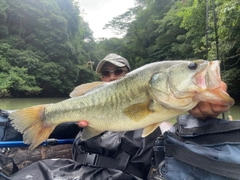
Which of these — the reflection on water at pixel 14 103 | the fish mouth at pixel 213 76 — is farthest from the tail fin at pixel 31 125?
the reflection on water at pixel 14 103

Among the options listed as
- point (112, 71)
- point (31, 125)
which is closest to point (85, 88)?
point (31, 125)

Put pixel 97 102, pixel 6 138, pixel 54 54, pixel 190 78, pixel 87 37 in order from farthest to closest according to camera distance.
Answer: pixel 87 37 < pixel 54 54 < pixel 6 138 < pixel 97 102 < pixel 190 78

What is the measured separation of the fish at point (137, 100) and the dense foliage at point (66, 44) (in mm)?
11144

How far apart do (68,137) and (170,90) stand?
163 centimetres

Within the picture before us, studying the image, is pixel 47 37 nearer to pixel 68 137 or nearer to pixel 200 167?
pixel 68 137

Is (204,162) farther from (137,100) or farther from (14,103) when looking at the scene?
(14,103)

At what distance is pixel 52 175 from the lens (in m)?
1.95

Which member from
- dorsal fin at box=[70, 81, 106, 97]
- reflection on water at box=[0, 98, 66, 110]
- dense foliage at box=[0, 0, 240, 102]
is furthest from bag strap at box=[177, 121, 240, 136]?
reflection on water at box=[0, 98, 66, 110]

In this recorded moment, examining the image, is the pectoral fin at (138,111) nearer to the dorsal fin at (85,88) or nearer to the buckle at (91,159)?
the dorsal fin at (85,88)

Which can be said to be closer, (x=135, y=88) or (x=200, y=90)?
(x=200, y=90)

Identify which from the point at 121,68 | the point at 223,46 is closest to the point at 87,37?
the point at 223,46

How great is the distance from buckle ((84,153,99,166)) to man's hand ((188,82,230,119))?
3.23 feet

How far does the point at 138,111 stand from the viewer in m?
1.51

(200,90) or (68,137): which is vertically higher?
(200,90)
